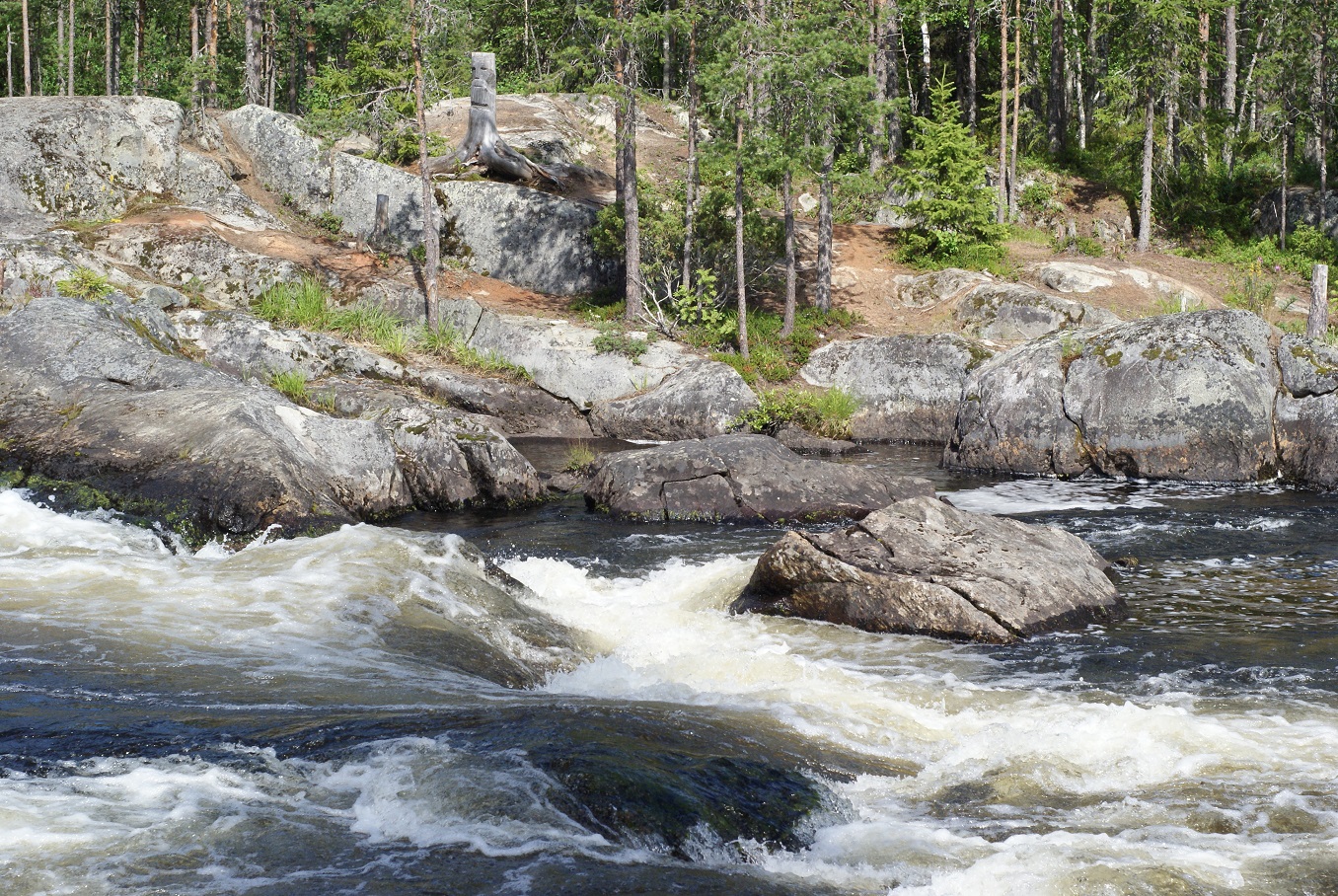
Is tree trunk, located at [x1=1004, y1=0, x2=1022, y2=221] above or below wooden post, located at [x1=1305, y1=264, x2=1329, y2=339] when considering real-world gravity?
above

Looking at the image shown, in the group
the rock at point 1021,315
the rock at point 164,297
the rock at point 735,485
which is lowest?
the rock at point 735,485

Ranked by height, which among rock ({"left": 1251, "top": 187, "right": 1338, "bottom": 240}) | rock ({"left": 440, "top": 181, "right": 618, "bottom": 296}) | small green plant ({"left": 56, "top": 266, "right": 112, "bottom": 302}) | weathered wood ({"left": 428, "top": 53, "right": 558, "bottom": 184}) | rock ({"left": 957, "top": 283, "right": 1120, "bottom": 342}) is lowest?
rock ({"left": 957, "top": 283, "right": 1120, "bottom": 342})

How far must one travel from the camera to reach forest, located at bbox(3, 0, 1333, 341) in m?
21.5

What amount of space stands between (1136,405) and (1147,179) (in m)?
16.2

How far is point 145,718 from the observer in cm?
501

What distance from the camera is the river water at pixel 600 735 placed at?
398 cm

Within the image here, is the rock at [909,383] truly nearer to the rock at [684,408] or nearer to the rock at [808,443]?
the rock at [808,443]

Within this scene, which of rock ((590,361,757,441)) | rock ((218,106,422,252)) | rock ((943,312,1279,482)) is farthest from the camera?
rock ((218,106,422,252))

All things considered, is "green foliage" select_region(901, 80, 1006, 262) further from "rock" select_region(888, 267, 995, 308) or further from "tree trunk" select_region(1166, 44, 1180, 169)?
"tree trunk" select_region(1166, 44, 1180, 169)

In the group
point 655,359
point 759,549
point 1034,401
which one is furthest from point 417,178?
point 759,549

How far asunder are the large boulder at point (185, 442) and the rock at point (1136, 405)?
769 centimetres

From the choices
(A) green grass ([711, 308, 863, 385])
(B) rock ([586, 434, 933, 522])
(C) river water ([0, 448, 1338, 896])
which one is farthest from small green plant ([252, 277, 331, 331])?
(C) river water ([0, 448, 1338, 896])

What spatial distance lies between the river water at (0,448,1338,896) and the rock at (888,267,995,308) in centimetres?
1678

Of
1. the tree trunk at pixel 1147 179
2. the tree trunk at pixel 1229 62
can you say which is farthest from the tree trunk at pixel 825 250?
the tree trunk at pixel 1229 62
